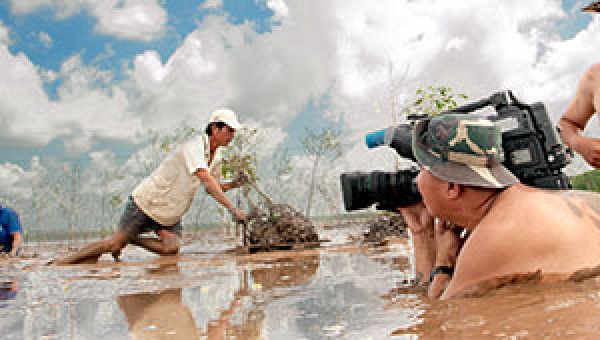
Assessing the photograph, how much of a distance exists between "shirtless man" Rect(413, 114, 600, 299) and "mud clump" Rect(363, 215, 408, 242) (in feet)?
19.2

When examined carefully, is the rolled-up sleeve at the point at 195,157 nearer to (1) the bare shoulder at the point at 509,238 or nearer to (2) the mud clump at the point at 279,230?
(2) the mud clump at the point at 279,230

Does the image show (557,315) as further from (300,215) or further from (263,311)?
(300,215)

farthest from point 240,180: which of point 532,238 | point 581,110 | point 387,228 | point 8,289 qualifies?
point 532,238

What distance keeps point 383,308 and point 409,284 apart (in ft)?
2.57

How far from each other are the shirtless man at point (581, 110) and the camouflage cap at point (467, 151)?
1143mm

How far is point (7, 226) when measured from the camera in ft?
25.5

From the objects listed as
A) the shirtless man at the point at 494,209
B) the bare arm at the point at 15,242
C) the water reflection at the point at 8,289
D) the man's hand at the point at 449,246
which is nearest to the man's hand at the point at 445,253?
the man's hand at the point at 449,246

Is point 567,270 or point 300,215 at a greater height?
point 300,215

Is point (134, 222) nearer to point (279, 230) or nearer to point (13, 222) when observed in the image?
point (279, 230)

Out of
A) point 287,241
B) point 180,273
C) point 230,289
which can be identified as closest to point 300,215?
point 287,241

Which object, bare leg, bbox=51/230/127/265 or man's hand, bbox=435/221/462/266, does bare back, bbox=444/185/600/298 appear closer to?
man's hand, bbox=435/221/462/266

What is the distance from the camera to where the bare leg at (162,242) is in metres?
6.24

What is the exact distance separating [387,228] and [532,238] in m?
6.23

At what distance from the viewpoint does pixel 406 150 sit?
2.33m
